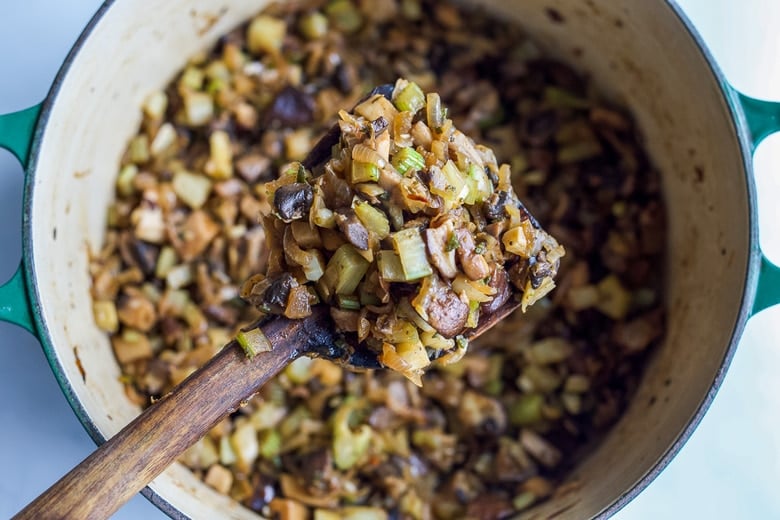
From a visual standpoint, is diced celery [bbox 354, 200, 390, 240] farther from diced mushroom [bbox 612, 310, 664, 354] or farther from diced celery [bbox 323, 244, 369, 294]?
diced mushroom [bbox 612, 310, 664, 354]

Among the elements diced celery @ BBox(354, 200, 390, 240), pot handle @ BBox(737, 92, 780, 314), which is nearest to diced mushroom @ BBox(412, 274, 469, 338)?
diced celery @ BBox(354, 200, 390, 240)

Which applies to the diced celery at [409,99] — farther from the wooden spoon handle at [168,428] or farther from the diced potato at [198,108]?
the diced potato at [198,108]

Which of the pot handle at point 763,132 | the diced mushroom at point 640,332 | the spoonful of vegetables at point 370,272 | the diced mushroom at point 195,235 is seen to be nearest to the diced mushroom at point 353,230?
the spoonful of vegetables at point 370,272

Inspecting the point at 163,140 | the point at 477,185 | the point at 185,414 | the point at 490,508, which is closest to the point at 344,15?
the point at 163,140

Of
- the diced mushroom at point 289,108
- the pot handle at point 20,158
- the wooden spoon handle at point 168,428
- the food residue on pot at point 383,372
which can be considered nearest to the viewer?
the wooden spoon handle at point 168,428

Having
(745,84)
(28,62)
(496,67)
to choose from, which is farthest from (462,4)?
(28,62)

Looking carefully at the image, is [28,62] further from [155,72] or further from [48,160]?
[48,160]
